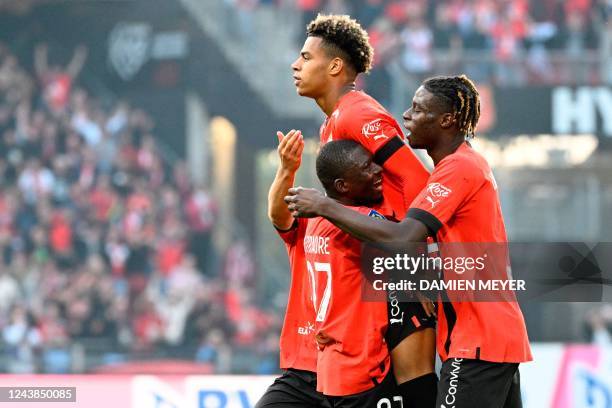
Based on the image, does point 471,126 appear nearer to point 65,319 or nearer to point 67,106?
point 65,319

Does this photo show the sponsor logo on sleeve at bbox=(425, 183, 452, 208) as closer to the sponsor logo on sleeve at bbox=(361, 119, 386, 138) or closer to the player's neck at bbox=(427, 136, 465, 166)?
the player's neck at bbox=(427, 136, 465, 166)

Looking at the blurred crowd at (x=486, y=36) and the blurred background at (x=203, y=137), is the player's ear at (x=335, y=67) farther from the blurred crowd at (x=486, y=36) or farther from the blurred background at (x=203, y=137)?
the blurred crowd at (x=486, y=36)

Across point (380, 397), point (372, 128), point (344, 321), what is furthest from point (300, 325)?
point (372, 128)

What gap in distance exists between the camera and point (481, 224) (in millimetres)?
4051

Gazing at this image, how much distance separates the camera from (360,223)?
158 inches

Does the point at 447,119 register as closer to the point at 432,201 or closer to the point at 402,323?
the point at 432,201

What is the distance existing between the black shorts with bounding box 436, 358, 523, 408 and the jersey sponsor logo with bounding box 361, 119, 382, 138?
98cm

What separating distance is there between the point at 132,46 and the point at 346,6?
3787 millimetres

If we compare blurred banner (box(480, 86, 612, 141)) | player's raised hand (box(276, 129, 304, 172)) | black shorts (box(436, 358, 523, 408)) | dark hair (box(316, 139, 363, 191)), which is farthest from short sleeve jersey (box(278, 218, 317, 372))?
blurred banner (box(480, 86, 612, 141))

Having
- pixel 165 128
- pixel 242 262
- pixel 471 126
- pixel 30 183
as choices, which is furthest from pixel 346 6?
pixel 471 126

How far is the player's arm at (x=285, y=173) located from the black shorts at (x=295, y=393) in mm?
668

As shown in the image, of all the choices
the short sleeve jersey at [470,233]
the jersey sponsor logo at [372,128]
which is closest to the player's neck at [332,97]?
the jersey sponsor logo at [372,128]

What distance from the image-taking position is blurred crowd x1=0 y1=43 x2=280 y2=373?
1470 cm

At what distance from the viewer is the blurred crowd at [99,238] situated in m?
14.7
